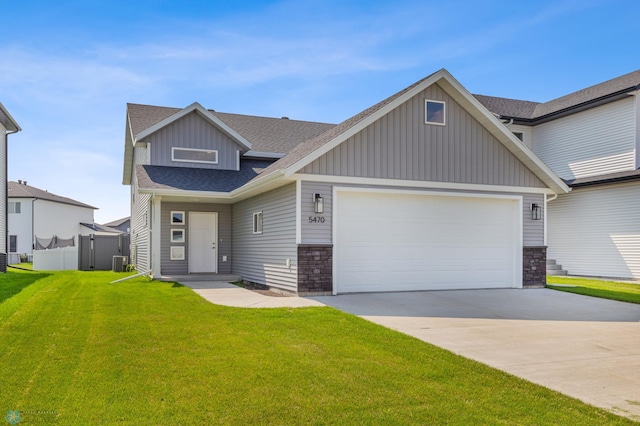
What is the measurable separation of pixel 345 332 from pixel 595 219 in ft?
46.7

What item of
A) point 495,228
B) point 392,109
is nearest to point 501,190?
point 495,228

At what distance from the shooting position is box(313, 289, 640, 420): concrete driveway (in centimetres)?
523

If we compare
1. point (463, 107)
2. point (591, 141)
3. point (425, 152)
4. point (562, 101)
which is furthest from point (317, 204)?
point (562, 101)

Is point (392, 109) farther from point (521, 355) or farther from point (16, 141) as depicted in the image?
point (16, 141)

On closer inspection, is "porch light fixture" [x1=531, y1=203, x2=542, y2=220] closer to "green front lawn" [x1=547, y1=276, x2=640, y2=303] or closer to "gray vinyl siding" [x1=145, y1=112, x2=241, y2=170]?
"green front lawn" [x1=547, y1=276, x2=640, y2=303]

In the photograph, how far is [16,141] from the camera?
21.2m

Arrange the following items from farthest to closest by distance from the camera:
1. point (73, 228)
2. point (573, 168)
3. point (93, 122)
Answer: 1. point (73, 228)
2. point (573, 168)
3. point (93, 122)

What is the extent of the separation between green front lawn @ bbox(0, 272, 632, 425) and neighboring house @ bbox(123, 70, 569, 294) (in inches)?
140

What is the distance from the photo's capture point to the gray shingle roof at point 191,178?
1512 cm

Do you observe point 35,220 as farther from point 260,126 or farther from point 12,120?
point 260,126

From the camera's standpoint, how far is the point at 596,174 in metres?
18.8

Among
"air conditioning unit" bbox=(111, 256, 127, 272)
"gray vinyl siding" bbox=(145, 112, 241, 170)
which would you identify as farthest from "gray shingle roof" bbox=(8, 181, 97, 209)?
"gray vinyl siding" bbox=(145, 112, 241, 170)

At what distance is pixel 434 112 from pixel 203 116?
8.57 meters

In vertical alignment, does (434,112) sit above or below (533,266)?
above
